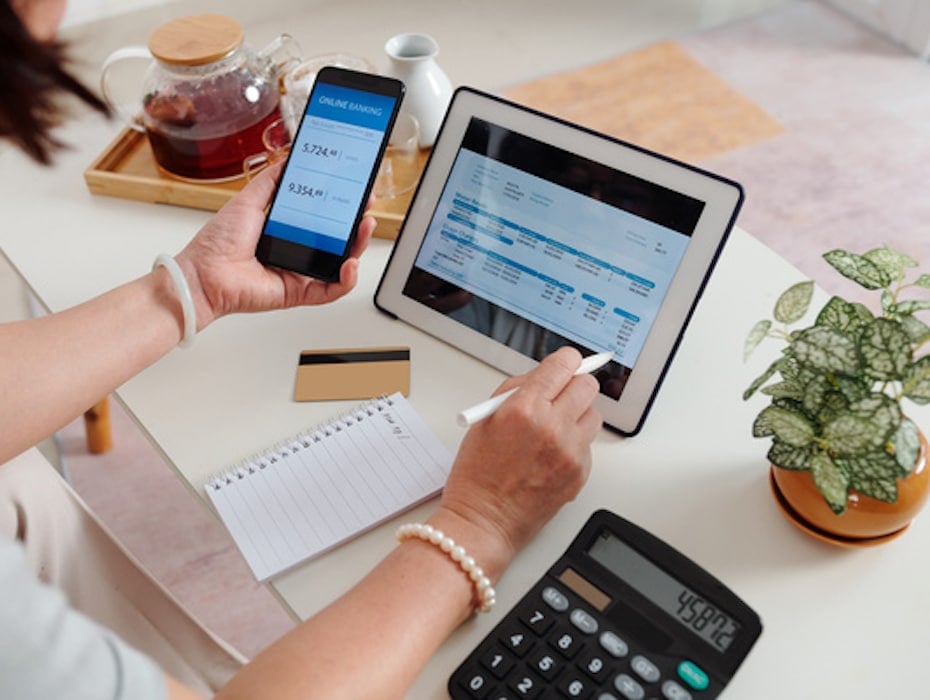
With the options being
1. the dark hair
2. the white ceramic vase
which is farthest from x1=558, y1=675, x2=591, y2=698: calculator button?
the white ceramic vase

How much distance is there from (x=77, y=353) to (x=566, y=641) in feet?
1.78

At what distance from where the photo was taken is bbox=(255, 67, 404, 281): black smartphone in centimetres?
100

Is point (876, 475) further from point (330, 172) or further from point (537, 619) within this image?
point (330, 172)

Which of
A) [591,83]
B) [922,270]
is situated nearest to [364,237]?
[922,270]

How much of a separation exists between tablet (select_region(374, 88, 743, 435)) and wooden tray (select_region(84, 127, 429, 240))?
0.15 metres

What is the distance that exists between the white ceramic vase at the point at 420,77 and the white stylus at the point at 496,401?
0.45 metres

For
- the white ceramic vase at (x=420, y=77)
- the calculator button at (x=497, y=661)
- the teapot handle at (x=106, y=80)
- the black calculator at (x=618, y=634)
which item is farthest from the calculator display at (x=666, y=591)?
the teapot handle at (x=106, y=80)

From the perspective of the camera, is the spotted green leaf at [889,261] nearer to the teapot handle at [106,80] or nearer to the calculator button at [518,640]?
the calculator button at [518,640]

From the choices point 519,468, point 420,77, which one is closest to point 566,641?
point 519,468

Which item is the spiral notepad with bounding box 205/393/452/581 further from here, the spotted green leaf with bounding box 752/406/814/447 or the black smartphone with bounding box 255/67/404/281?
the spotted green leaf with bounding box 752/406/814/447

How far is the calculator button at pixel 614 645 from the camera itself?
28.5 inches

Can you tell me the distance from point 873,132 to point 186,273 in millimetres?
1979

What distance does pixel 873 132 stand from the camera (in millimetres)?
2387

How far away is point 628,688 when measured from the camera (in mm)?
705
